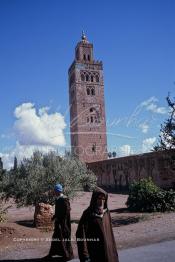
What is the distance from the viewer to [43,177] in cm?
1697

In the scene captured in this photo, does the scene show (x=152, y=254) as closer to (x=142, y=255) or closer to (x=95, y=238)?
(x=142, y=255)

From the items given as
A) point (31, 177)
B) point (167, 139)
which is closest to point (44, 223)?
point (31, 177)

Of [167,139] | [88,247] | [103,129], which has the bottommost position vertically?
[88,247]

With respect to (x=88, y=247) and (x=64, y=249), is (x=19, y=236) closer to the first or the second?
(x=64, y=249)

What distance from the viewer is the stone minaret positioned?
67.6m

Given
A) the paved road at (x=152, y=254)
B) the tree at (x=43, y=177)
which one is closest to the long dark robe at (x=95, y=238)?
the paved road at (x=152, y=254)

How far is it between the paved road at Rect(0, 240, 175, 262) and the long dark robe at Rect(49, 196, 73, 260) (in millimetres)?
296

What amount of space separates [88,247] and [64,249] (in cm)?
250

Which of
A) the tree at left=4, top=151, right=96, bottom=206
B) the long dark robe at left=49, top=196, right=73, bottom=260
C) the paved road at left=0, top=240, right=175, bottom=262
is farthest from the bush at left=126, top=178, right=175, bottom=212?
the long dark robe at left=49, top=196, right=73, bottom=260

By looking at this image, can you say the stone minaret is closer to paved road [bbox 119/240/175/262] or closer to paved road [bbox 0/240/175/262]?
paved road [bbox 0/240/175/262]

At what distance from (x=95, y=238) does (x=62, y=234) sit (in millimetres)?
2744

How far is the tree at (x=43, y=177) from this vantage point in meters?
16.7

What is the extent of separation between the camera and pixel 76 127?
69.8 metres

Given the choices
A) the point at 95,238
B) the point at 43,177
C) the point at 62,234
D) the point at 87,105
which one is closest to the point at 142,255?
the point at 62,234
